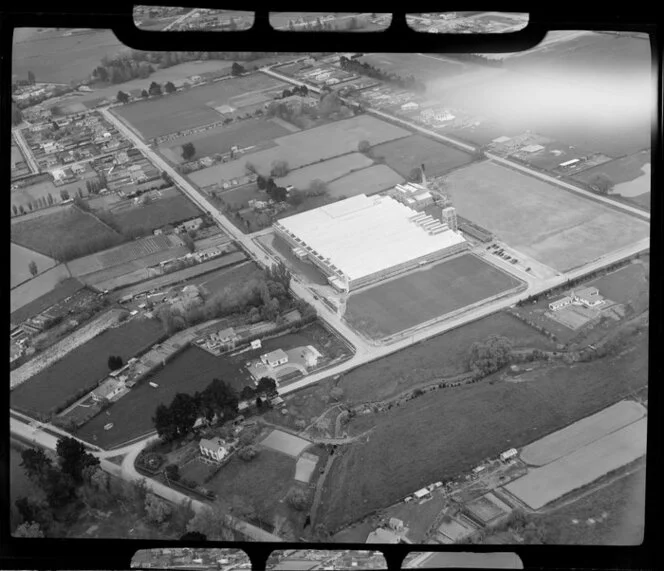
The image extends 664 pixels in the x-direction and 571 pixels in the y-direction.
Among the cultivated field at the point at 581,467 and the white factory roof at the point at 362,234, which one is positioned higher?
the white factory roof at the point at 362,234

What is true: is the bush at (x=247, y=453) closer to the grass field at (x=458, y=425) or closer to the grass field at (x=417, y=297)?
the grass field at (x=458, y=425)

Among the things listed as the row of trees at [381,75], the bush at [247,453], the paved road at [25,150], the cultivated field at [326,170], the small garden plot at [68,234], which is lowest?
the bush at [247,453]

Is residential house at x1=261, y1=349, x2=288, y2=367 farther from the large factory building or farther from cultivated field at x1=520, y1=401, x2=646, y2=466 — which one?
cultivated field at x1=520, y1=401, x2=646, y2=466

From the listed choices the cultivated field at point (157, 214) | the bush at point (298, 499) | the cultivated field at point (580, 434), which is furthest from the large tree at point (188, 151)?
the cultivated field at point (580, 434)

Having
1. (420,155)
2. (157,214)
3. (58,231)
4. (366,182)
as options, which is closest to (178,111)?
(157,214)

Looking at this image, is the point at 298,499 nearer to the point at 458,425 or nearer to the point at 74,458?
the point at 458,425

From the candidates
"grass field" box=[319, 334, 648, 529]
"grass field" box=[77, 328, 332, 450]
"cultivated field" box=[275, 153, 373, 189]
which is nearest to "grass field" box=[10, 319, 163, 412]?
"grass field" box=[77, 328, 332, 450]
